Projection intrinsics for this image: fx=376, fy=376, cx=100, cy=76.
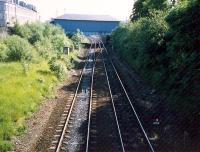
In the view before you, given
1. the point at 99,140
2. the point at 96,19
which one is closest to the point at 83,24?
the point at 96,19

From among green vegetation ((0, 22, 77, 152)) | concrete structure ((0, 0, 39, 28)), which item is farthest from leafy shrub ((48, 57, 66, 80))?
concrete structure ((0, 0, 39, 28))

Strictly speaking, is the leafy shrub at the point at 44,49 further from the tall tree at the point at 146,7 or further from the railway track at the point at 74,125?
the railway track at the point at 74,125

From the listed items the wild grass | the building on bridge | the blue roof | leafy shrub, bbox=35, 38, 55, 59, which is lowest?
the wild grass

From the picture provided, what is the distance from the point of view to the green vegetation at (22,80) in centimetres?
1822

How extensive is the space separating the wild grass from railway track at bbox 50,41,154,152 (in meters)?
1.98

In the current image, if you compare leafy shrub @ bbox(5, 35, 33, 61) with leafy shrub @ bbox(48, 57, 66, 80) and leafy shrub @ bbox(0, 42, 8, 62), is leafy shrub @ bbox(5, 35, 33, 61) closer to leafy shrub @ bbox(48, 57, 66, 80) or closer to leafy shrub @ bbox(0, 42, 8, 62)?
leafy shrub @ bbox(0, 42, 8, 62)

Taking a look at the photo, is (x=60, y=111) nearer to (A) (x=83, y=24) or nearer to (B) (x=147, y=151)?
(B) (x=147, y=151)

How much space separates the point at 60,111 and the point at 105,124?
3777mm

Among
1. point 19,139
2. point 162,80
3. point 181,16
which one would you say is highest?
point 181,16

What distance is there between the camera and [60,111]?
69.5 ft

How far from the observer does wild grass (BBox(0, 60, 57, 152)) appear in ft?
57.1

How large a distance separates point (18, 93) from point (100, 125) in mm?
6661

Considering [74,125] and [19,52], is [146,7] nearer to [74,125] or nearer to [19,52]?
[19,52]

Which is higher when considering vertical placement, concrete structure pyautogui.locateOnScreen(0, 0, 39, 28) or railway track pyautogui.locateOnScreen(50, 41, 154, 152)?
concrete structure pyautogui.locateOnScreen(0, 0, 39, 28)
